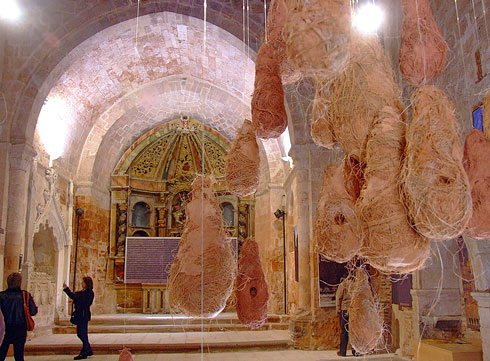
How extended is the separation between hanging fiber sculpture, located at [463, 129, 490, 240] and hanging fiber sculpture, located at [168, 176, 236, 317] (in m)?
1.18

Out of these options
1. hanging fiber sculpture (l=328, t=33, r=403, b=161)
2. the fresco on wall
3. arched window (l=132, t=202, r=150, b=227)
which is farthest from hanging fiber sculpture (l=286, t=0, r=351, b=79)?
arched window (l=132, t=202, r=150, b=227)

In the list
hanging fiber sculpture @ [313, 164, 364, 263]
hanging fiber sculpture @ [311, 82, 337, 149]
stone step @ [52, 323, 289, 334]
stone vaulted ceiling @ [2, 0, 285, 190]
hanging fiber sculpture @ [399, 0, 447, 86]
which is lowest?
stone step @ [52, 323, 289, 334]

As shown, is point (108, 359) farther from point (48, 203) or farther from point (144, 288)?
point (144, 288)

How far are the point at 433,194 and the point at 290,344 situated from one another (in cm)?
630

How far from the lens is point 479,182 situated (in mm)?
2309

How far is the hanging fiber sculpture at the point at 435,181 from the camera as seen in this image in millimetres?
1892

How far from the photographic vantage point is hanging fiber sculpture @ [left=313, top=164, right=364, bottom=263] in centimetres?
231

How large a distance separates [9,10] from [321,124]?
7.53 m

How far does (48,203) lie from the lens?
9.77 metres

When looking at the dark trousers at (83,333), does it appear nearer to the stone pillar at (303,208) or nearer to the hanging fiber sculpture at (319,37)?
the stone pillar at (303,208)

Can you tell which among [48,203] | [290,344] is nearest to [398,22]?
[290,344]

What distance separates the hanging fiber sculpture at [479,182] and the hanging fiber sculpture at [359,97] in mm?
411

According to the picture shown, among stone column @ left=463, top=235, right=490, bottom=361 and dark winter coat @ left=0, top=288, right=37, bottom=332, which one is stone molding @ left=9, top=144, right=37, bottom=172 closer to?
dark winter coat @ left=0, top=288, right=37, bottom=332

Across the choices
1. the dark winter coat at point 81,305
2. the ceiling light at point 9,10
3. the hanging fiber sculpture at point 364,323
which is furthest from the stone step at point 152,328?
the hanging fiber sculpture at point 364,323
